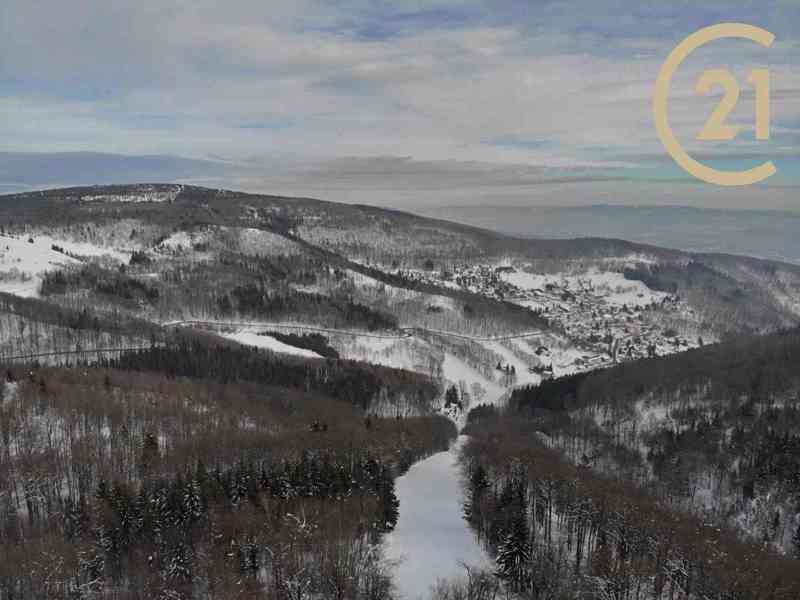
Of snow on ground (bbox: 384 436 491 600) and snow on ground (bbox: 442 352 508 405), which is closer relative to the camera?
snow on ground (bbox: 384 436 491 600)

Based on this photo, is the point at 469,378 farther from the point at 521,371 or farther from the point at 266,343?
the point at 266,343

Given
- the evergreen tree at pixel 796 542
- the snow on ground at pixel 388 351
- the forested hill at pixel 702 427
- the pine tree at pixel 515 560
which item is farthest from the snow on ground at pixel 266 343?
the evergreen tree at pixel 796 542

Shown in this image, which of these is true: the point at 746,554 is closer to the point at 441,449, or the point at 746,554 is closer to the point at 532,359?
the point at 441,449

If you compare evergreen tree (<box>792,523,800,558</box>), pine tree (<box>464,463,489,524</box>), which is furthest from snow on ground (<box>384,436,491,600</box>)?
evergreen tree (<box>792,523,800,558</box>)

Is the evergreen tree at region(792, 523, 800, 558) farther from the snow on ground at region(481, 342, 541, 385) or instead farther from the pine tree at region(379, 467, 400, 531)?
the snow on ground at region(481, 342, 541, 385)

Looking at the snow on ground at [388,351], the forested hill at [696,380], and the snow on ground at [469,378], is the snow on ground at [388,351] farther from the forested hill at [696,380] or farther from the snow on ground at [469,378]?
the forested hill at [696,380]

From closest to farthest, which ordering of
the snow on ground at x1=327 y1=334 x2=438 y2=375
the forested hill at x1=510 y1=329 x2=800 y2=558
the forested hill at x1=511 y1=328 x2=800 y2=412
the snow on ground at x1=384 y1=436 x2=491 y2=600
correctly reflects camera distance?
the snow on ground at x1=384 y1=436 x2=491 y2=600
the forested hill at x1=510 y1=329 x2=800 y2=558
the forested hill at x1=511 y1=328 x2=800 y2=412
the snow on ground at x1=327 y1=334 x2=438 y2=375

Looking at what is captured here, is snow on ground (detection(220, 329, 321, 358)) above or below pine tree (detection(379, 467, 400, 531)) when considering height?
below

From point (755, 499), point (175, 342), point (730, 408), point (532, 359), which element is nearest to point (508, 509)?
point (755, 499)

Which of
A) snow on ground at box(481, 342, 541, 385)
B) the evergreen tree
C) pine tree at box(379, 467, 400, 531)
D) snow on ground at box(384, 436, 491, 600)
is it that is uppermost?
pine tree at box(379, 467, 400, 531)
